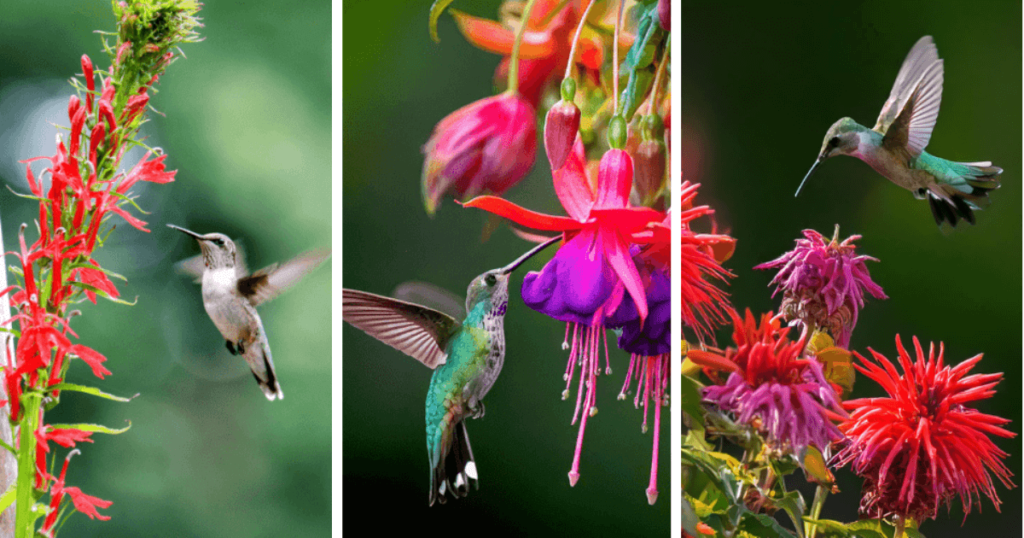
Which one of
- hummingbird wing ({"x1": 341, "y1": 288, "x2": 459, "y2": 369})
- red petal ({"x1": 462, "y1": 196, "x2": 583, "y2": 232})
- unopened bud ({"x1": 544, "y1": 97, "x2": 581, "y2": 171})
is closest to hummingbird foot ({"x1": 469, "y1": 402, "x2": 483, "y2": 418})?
hummingbird wing ({"x1": 341, "y1": 288, "x2": 459, "y2": 369})

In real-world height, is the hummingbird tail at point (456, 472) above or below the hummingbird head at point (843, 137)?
below

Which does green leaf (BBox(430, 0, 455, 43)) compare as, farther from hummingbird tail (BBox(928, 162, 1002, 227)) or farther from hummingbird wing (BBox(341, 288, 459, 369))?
hummingbird tail (BBox(928, 162, 1002, 227))

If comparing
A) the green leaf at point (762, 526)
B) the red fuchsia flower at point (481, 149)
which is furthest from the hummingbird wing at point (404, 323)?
the green leaf at point (762, 526)

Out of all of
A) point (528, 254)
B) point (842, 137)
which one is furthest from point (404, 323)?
point (842, 137)

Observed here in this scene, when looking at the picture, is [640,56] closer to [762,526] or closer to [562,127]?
[562,127]

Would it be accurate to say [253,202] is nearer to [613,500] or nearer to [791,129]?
[613,500]

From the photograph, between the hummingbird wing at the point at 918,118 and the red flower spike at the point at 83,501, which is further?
the hummingbird wing at the point at 918,118

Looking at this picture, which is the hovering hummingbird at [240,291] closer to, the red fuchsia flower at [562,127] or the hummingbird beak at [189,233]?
the hummingbird beak at [189,233]
